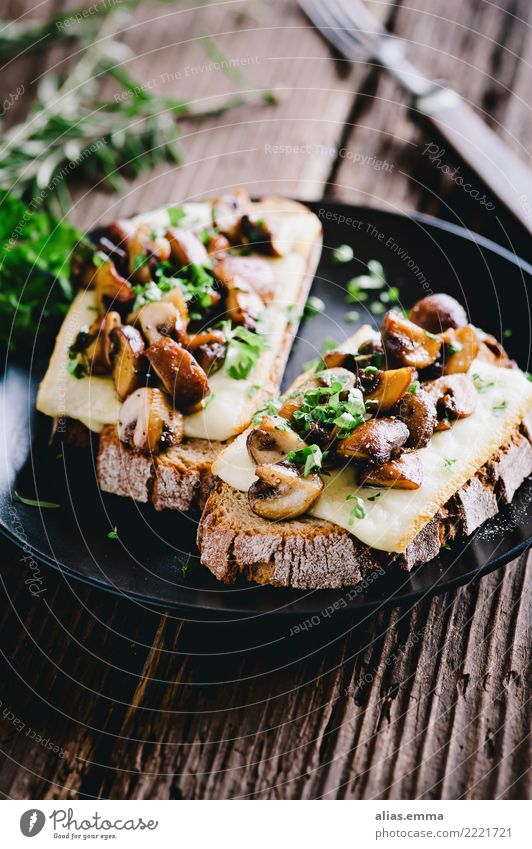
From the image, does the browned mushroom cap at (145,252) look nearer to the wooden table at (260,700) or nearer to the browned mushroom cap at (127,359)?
the browned mushroom cap at (127,359)

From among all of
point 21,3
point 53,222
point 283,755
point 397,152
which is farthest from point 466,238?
point 21,3

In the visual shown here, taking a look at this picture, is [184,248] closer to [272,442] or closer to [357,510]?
[272,442]

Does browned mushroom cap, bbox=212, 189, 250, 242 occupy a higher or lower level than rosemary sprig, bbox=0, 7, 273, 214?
lower

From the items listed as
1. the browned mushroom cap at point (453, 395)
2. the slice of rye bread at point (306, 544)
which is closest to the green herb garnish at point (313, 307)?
the browned mushroom cap at point (453, 395)

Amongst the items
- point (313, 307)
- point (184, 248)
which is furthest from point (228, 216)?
point (313, 307)

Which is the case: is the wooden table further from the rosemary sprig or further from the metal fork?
the rosemary sprig

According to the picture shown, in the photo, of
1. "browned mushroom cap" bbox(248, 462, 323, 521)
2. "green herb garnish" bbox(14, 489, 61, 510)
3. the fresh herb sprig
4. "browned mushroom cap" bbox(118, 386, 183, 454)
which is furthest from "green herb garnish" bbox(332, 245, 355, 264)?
"green herb garnish" bbox(14, 489, 61, 510)
